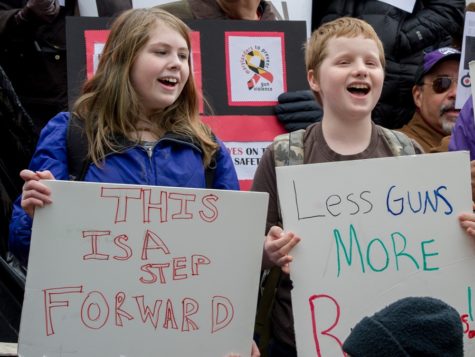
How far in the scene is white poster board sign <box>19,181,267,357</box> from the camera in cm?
307

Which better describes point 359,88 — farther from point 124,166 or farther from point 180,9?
point 180,9

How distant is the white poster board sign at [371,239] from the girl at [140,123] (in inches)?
16.4

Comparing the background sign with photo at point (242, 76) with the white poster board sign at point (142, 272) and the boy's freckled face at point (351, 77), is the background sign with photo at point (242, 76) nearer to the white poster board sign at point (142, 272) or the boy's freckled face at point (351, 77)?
the boy's freckled face at point (351, 77)

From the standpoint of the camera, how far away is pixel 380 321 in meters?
2.14

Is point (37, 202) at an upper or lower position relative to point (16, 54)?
lower

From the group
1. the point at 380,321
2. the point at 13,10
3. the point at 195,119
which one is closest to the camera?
the point at 380,321

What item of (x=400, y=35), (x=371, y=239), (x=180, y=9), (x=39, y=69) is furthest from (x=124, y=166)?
(x=400, y=35)

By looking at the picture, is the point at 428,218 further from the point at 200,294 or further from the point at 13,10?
the point at 13,10

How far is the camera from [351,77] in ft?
11.3

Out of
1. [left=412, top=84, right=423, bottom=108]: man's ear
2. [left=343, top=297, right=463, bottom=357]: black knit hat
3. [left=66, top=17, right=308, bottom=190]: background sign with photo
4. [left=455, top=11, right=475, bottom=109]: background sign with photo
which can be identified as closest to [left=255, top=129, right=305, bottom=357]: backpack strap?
[left=66, top=17, right=308, bottom=190]: background sign with photo

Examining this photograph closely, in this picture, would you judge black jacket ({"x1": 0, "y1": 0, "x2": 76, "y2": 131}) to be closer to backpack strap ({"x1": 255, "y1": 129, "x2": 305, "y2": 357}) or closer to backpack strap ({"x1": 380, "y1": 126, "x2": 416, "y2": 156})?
backpack strap ({"x1": 255, "y1": 129, "x2": 305, "y2": 357})

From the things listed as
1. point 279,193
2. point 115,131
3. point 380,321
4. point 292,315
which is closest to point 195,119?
point 115,131

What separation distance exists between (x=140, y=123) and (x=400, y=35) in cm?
237

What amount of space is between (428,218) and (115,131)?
1126 mm
